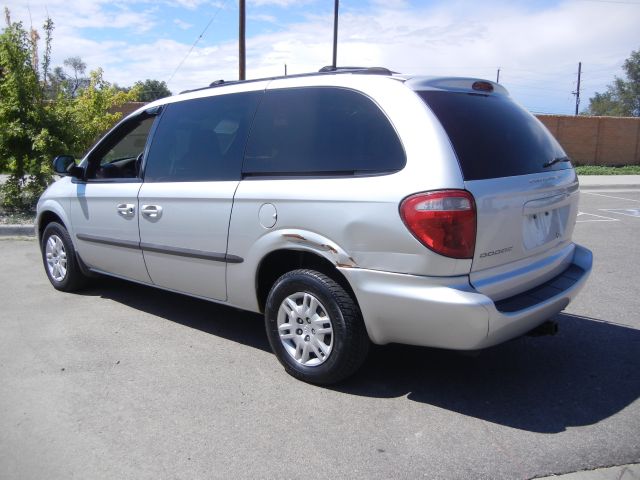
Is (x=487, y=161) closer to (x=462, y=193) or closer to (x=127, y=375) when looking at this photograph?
(x=462, y=193)

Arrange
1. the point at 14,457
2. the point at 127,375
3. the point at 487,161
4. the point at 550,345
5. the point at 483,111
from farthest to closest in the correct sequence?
1. the point at 550,345
2. the point at 127,375
3. the point at 483,111
4. the point at 487,161
5. the point at 14,457

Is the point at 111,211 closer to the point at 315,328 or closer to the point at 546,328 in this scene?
the point at 315,328

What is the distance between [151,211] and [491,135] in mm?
2545

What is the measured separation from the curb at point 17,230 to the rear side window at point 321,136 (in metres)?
6.27

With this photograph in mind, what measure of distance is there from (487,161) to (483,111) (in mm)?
453

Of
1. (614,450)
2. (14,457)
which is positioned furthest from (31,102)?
(614,450)

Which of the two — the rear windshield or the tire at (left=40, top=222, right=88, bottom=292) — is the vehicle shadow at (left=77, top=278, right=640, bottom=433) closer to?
the rear windshield

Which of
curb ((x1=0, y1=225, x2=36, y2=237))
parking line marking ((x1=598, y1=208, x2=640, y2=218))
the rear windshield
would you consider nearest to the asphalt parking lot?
the rear windshield

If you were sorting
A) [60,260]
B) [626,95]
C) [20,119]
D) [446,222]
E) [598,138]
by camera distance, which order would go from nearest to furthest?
1. [446,222]
2. [60,260]
3. [20,119]
4. [598,138]
5. [626,95]

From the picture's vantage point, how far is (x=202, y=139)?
4.34 meters

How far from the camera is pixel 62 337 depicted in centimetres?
454

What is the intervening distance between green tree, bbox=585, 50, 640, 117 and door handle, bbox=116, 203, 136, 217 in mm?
63518

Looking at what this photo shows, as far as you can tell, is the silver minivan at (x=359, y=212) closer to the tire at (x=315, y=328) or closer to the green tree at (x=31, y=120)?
Answer: the tire at (x=315, y=328)

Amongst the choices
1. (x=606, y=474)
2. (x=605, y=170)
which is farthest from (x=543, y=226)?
(x=605, y=170)
